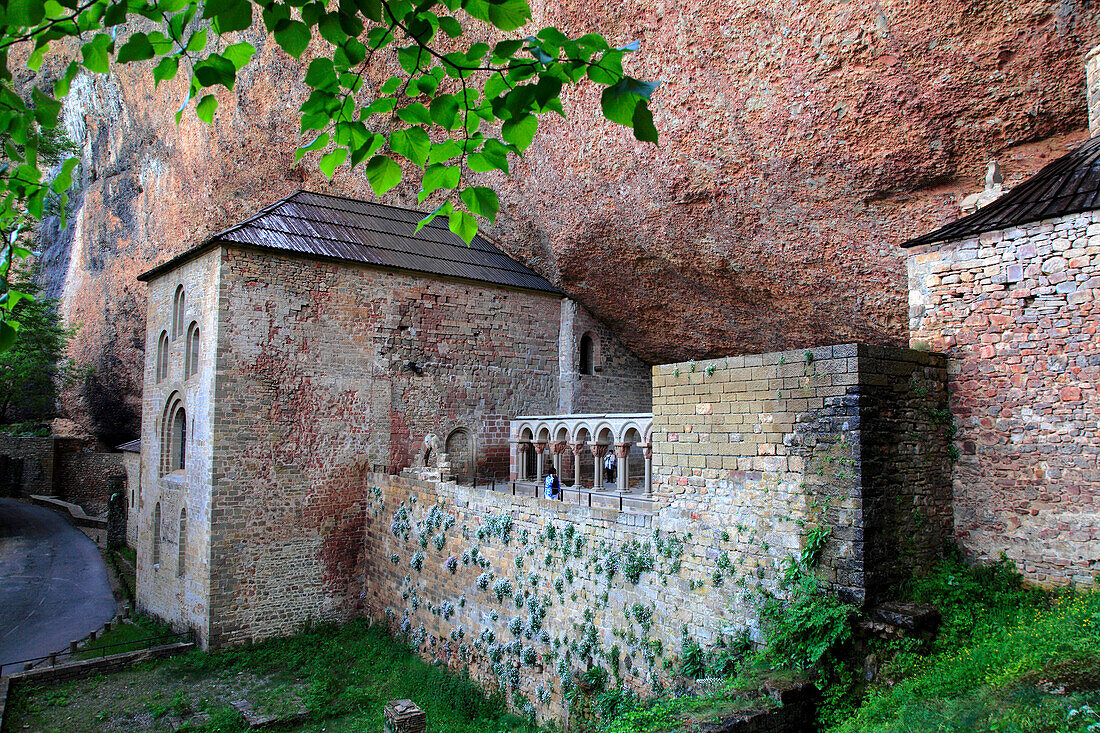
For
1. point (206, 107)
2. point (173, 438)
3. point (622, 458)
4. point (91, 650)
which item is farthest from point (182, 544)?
point (206, 107)

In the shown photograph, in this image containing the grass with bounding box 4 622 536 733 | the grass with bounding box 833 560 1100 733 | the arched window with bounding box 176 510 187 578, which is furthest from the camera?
the arched window with bounding box 176 510 187 578

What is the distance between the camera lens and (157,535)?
52.7 feet

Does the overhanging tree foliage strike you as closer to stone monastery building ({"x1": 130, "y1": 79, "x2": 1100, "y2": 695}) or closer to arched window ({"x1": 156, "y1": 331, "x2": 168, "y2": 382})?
stone monastery building ({"x1": 130, "y1": 79, "x2": 1100, "y2": 695})

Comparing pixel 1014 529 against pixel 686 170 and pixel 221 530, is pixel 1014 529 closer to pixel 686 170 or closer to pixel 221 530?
pixel 686 170

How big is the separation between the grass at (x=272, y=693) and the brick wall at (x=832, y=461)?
5.16 metres

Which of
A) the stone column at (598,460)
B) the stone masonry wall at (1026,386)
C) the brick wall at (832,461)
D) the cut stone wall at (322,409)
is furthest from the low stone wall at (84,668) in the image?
the stone masonry wall at (1026,386)

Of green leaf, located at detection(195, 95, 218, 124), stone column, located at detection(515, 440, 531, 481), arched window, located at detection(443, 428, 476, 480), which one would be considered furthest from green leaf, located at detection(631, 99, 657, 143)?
arched window, located at detection(443, 428, 476, 480)

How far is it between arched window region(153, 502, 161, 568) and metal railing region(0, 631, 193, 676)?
2161 mm

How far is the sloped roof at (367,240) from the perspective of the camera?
1499 cm

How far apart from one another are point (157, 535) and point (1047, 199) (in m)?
18.4

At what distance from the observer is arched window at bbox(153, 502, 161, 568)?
52.2ft

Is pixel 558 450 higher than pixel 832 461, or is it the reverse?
pixel 832 461

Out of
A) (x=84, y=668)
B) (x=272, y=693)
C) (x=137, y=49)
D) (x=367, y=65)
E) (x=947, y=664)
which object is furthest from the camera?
Result: (x=84, y=668)

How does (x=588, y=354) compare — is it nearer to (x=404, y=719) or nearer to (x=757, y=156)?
(x=757, y=156)
